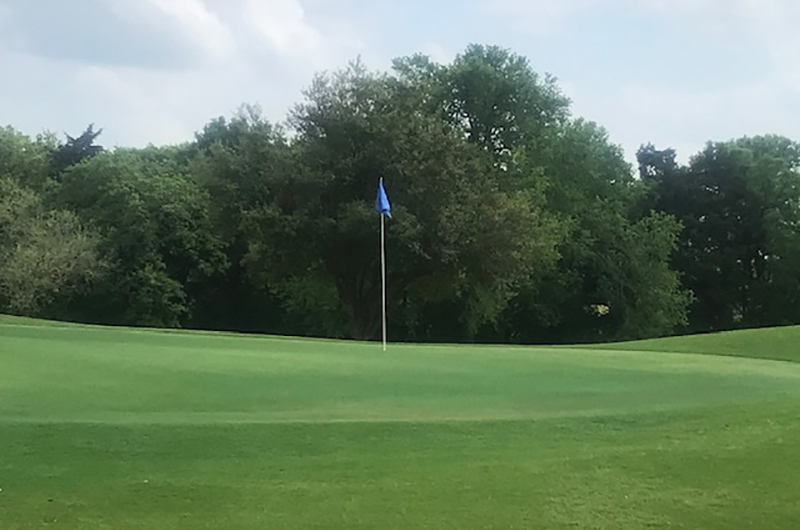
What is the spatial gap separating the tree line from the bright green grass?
19.0 meters

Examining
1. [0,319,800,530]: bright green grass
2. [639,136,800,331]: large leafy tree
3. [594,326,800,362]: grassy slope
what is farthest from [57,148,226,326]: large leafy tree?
[0,319,800,530]: bright green grass

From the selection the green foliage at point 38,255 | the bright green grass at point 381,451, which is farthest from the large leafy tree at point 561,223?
the bright green grass at point 381,451

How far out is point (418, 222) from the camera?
26.7m

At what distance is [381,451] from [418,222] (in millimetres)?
21907

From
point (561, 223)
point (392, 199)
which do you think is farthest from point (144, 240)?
point (561, 223)

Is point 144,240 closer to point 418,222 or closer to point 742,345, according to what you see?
point 418,222

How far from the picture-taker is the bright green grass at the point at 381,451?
4090mm

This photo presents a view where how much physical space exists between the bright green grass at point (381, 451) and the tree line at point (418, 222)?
19.0 m

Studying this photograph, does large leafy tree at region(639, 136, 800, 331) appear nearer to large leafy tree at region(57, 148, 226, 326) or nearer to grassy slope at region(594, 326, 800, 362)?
large leafy tree at region(57, 148, 226, 326)

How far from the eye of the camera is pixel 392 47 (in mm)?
38375

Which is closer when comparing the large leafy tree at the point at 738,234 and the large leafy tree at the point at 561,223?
the large leafy tree at the point at 561,223

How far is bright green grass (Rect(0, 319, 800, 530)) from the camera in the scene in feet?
13.4

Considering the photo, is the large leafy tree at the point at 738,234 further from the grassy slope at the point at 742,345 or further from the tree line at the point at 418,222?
the grassy slope at the point at 742,345

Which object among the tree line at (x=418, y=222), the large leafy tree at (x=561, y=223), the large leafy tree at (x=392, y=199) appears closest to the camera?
the large leafy tree at (x=392, y=199)
